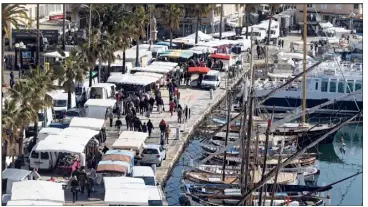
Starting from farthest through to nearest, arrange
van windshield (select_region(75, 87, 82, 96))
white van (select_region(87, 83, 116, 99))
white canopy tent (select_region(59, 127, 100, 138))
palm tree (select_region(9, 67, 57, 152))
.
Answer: van windshield (select_region(75, 87, 82, 96)) < white van (select_region(87, 83, 116, 99)) < white canopy tent (select_region(59, 127, 100, 138)) < palm tree (select_region(9, 67, 57, 152))

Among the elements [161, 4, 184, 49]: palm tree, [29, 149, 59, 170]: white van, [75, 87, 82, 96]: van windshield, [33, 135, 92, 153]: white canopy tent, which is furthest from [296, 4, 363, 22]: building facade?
[29, 149, 59, 170]: white van

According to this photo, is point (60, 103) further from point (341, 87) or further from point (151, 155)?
point (341, 87)

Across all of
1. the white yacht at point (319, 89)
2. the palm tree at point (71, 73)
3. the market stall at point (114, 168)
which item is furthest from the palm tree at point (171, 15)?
the market stall at point (114, 168)

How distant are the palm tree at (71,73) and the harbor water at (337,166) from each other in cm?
669

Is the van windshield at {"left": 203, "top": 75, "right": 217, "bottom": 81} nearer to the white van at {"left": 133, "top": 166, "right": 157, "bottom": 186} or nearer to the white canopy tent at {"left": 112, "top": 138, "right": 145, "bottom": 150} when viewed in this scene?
the white canopy tent at {"left": 112, "top": 138, "right": 145, "bottom": 150}

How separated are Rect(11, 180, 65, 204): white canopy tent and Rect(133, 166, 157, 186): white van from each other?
453 cm

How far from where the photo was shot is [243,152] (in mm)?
39875

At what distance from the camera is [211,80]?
67000mm

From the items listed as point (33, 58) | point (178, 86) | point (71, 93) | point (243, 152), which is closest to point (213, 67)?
point (178, 86)

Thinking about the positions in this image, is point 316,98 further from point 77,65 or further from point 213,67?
point 77,65

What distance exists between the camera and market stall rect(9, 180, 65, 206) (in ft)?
111

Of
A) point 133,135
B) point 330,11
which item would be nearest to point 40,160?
point 133,135

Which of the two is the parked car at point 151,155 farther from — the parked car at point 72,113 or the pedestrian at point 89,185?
the parked car at point 72,113

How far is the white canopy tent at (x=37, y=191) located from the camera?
112 ft
